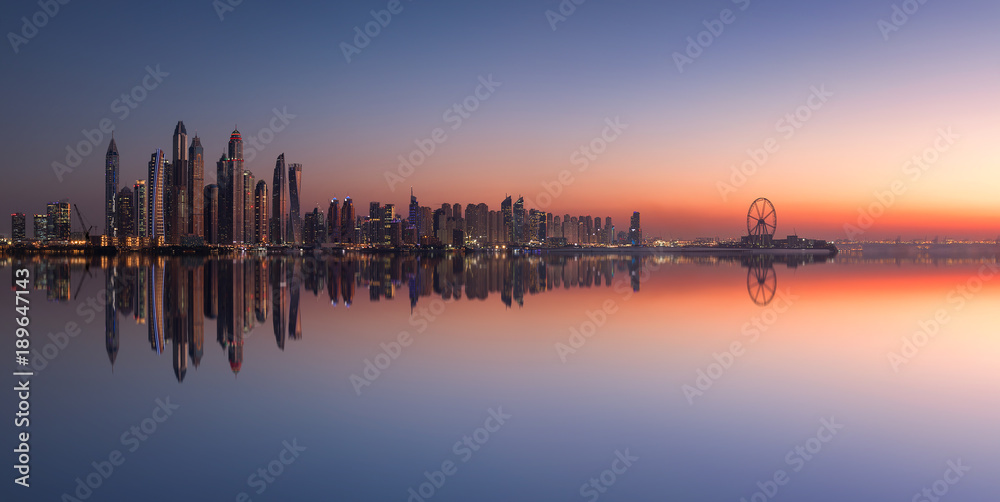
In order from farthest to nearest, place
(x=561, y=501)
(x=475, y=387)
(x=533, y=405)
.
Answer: (x=475, y=387), (x=533, y=405), (x=561, y=501)

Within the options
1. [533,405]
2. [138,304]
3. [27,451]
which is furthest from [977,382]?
[138,304]

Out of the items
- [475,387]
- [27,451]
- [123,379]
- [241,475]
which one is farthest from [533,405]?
[123,379]

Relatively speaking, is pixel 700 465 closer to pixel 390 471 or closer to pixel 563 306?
pixel 390 471

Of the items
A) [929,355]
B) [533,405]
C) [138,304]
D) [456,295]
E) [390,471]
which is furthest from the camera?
[456,295]

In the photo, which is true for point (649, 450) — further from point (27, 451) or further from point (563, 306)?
point (563, 306)

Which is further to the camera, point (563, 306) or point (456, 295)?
point (456, 295)

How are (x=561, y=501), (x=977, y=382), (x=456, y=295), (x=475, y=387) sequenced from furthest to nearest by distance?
(x=456, y=295), (x=977, y=382), (x=475, y=387), (x=561, y=501)

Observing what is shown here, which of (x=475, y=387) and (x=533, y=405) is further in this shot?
(x=475, y=387)
